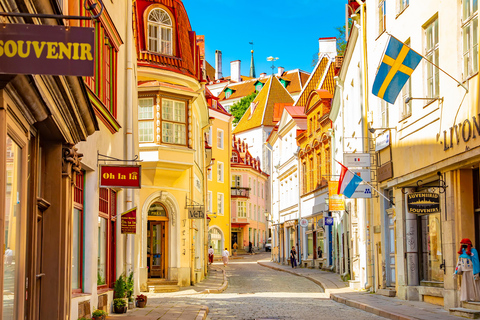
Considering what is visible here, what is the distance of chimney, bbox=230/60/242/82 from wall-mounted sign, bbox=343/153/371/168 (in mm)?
98217

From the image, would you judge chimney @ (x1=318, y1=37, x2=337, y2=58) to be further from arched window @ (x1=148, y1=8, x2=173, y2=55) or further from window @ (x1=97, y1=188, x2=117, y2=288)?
window @ (x1=97, y1=188, x2=117, y2=288)

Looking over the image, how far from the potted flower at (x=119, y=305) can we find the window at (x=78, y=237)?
2.61 m

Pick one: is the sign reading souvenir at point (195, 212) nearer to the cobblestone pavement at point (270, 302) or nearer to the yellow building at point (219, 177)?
the cobblestone pavement at point (270, 302)

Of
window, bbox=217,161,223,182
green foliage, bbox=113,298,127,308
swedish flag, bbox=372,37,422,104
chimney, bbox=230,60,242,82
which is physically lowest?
green foliage, bbox=113,298,127,308

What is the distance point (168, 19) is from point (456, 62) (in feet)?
43.6

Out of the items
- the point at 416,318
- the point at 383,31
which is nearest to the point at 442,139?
the point at 416,318

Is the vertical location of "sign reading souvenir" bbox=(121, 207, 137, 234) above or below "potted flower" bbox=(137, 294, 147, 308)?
above

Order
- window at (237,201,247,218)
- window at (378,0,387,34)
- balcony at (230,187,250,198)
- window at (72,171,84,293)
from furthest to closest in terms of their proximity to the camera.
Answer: window at (237,201,247,218)
balcony at (230,187,250,198)
window at (378,0,387,34)
window at (72,171,84,293)

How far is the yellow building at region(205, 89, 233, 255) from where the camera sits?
53000mm

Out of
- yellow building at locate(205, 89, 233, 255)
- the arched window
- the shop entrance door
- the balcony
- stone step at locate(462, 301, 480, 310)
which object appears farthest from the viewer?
the balcony

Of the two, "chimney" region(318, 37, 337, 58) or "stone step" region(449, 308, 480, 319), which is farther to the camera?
"chimney" region(318, 37, 337, 58)

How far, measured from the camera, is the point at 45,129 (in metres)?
8.61

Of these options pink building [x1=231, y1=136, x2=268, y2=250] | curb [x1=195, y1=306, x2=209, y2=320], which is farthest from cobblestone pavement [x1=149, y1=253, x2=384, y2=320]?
pink building [x1=231, y1=136, x2=268, y2=250]

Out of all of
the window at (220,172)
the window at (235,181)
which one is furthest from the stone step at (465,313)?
the window at (235,181)
